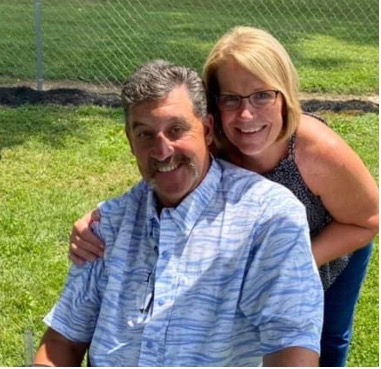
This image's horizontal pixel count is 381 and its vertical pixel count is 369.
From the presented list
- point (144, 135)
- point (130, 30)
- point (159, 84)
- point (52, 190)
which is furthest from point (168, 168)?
point (130, 30)

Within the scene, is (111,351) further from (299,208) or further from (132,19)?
(132,19)

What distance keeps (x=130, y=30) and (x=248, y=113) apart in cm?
922

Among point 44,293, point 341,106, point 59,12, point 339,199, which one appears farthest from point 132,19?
point 339,199

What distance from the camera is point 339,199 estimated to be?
2.70 metres

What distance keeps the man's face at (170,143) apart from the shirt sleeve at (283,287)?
24cm

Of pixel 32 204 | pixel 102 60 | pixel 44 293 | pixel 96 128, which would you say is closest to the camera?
pixel 44 293

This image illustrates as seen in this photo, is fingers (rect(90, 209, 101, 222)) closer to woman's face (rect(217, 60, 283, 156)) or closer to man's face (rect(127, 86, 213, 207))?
man's face (rect(127, 86, 213, 207))

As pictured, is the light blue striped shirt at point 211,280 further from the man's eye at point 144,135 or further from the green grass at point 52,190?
the green grass at point 52,190

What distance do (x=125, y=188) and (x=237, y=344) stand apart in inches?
149

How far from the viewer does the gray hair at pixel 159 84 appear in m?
2.22

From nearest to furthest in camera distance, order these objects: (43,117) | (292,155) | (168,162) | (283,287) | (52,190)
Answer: (283,287) < (168,162) < (292,155) < (52,190) < (43,117)

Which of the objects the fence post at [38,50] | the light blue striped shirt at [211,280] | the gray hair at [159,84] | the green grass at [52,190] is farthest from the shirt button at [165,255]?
the fence post at [38,50]

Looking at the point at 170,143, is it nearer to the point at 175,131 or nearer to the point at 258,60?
the point at 175,131

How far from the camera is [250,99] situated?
2.44 meters
